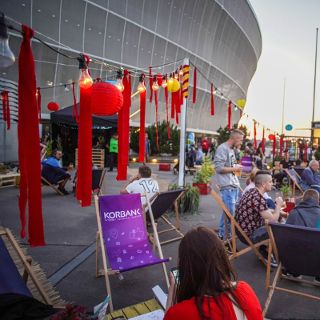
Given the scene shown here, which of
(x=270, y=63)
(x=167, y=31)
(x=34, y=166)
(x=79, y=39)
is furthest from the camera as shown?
(x=270, y=63)

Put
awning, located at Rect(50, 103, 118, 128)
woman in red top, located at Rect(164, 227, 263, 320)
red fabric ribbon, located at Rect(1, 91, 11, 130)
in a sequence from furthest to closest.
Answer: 1. awning, located at Rect(50, 103, 118, 128)
2. red fabric ribbon, located at Rect(1, 91, 11, 130)
3. woman in red top, located at Rect(164, 227, 263, 320)

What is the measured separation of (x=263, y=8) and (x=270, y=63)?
24.1 metres

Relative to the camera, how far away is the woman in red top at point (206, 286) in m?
1.45

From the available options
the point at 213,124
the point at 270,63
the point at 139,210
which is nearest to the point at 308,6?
the point at 139,210

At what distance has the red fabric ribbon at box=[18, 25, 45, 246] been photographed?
3236mm

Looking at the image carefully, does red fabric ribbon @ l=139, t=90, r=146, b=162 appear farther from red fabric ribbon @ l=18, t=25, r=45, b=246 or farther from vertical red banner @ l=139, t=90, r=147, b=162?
red fabric ribbon @ l=18, t=25, r=45, b=246

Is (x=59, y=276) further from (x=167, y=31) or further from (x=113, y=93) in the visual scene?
(x=167, y=31)

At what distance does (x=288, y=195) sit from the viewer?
30.7 ft

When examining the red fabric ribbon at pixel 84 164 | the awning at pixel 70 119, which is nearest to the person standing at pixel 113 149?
the awning at pixel 70 119

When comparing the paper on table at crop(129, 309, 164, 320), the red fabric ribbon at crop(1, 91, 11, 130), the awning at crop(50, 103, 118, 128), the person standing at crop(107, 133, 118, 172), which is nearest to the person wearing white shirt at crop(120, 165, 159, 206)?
the paper on table at crop(129, 309, 164, 320)

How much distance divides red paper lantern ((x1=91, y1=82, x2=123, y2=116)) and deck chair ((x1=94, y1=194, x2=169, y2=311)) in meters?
1.99

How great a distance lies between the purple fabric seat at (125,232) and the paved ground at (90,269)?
1.11 feet

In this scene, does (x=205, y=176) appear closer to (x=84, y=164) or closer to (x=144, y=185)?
(x=144, y=185)

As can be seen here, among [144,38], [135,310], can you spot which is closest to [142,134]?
[135,310]
